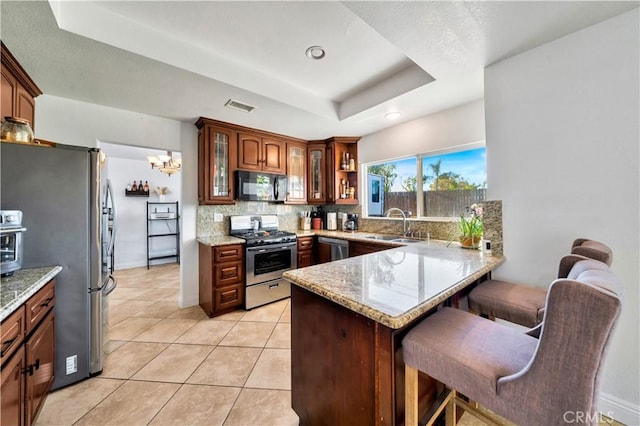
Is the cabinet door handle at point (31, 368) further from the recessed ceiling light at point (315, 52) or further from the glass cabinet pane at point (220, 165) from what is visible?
the recessed ceiling light at point (315, 52)

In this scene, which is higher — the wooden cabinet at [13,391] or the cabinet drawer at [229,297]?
the wooden cabinet at [13,391]

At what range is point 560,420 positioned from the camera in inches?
27.0

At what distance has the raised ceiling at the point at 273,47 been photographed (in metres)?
1.40

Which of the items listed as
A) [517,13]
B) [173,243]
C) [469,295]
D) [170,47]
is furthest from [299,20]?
[173,243]

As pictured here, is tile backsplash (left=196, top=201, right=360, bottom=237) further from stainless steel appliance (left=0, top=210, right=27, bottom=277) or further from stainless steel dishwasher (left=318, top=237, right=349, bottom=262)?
stainless steel appliance (left=0, top=210, right=27, bottom=277)

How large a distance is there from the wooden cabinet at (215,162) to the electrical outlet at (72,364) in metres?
1.81

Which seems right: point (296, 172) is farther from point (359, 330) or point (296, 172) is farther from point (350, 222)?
point (359, 330)

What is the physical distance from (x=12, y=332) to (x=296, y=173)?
10.7 ft

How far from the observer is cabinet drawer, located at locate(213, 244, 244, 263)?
2.79m

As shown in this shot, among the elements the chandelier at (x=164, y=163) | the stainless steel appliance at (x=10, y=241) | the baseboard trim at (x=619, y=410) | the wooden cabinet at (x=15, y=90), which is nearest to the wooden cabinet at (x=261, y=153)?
the chandelier at (x=164, y=163)

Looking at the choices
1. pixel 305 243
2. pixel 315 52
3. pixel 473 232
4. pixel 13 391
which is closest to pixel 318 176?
pixel 305 243

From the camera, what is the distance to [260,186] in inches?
135

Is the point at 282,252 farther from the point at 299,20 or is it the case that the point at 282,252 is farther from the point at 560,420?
the point at 560,420

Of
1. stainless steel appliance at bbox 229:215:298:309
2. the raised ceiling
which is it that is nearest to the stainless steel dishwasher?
stainless steel appliance at bbox 229:215:298:309
